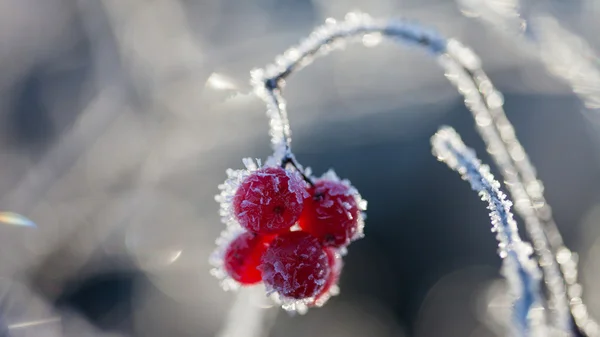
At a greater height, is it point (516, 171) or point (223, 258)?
point (516, 171)

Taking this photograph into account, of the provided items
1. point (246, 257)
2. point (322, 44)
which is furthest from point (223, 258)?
point (322, 44)

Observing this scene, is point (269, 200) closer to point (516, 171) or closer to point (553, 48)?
point (516, 171)

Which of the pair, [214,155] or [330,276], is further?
[214,155]

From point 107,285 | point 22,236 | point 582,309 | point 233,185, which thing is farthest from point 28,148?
point 582,309

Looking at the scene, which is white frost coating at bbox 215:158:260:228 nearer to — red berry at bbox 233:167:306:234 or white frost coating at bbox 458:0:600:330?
red berry at bbox 233:167:306:234

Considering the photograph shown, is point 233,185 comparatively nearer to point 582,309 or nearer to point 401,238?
point 582,309

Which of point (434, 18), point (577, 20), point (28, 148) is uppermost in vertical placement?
point (434, 18)
